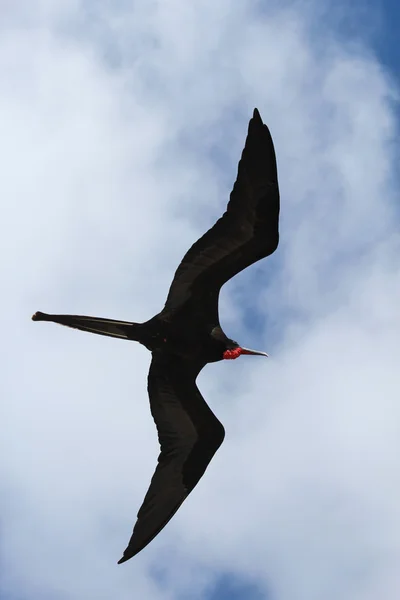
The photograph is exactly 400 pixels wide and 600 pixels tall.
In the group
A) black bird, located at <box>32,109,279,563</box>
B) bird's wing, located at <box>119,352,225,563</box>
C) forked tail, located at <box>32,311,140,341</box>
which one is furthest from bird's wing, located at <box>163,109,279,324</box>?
bird's wing, located at <box>119,352,225,563</box>

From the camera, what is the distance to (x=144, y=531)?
15.2 meters

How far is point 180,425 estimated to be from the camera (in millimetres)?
16375

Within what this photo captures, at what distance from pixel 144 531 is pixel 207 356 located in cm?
279

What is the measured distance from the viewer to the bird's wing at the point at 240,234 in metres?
14.5

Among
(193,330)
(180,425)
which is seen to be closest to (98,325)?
(193,330)

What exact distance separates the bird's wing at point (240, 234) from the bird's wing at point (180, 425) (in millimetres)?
1150

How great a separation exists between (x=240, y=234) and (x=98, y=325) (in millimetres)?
2451

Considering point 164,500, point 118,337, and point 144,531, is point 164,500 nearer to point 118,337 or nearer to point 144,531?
point 144,531

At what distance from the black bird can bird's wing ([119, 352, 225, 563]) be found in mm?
16

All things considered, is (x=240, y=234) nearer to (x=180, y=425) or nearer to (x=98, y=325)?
(x=98, y=325)

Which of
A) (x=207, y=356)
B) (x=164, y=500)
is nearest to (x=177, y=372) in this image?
(x=207, y=356)

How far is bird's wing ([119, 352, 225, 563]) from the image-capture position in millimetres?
16047

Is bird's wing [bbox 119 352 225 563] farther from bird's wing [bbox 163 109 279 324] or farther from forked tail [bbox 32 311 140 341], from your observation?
bird's wing [bbox 163 109 279 324]

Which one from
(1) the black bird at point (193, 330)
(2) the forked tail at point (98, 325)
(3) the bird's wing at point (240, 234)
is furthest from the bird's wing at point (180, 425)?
(3) the bird's wing at point (240, 234)
